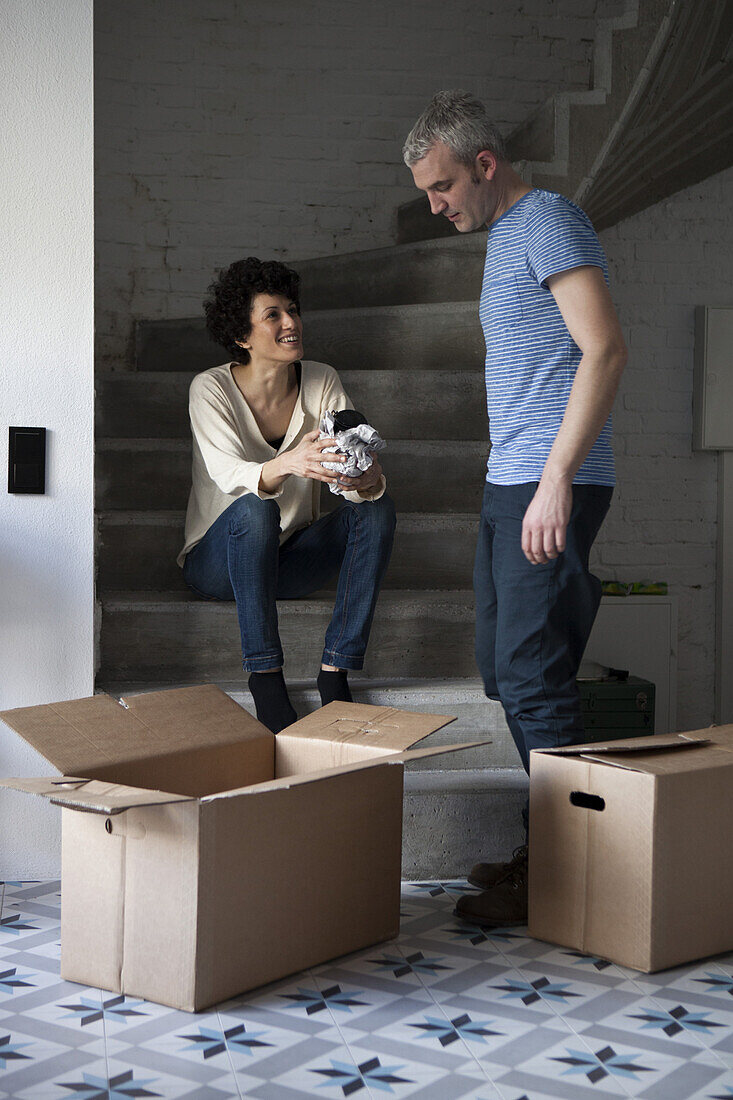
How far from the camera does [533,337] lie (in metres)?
1.86

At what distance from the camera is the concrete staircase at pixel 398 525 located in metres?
2.39

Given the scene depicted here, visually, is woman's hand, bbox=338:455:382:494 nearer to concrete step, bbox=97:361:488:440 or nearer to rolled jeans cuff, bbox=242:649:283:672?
rolled jeans cuff, bbox=242:649:283:672

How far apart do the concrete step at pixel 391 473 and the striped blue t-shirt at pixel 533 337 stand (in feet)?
3.62

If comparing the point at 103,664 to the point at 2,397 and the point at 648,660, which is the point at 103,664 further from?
the point at 648,660

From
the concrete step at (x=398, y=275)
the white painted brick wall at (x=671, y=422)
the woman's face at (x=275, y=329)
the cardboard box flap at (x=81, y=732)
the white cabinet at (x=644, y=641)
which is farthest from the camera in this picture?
the white painted brick wall at (x=671, y=422)

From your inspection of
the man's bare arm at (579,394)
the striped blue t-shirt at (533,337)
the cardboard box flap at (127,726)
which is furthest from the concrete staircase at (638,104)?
the cardboard box flap at (127,726)

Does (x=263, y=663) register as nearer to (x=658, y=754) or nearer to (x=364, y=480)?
(x=364, y=480)

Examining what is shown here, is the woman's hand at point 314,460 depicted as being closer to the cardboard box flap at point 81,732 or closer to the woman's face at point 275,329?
the woman's face at point 275,329

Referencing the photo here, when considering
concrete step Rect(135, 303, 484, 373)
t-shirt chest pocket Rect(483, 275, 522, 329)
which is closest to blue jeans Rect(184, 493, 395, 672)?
t-shirt chest pocket Rect(483, 275, 522, 329)

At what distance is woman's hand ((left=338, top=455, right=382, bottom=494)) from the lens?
226 centimetres

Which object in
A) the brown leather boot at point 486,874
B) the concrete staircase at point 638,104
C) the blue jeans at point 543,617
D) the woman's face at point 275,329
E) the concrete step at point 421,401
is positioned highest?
the concrete staircase at point 638,104

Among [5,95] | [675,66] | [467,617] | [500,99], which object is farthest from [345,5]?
[467,617]

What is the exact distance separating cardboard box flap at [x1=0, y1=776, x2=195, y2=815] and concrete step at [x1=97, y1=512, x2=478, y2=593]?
4.07 ft

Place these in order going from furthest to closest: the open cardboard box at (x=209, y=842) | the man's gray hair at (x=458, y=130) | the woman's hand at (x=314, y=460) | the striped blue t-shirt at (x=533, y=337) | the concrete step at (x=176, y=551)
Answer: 1. the concrete step at (x=176, y=551)
2. the woman's hand at (x=314, y=460)
3. the man's gray hair at (x=458, y=130)
4. the striped blue t-shirt at (x=533, y=337)
5. the open cardboard box at (x=209, y=842)
